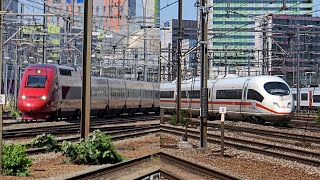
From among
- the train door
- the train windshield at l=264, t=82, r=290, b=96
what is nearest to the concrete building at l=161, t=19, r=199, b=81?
the train door

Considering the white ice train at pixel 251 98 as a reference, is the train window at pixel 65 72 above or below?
above

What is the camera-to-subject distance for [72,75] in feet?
94.7

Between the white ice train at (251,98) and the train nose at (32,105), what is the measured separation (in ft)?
21.9

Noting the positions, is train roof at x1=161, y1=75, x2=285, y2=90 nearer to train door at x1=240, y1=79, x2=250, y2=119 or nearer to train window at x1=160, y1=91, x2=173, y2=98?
train window at x1=160, y1=91, x2=173, y2=98

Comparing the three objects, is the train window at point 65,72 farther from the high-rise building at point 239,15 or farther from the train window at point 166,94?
the high-rise building at point 239,15

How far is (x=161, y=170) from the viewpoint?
11.4 metres

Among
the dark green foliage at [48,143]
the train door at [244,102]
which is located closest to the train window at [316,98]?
the train door at [244,102]

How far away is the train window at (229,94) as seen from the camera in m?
29.0

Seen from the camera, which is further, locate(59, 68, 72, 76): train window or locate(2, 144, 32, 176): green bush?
locate(59, 68, 72, 76): train window

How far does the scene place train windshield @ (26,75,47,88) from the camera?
87.6ft

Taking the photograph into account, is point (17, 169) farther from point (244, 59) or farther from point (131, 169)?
point (244, 59)

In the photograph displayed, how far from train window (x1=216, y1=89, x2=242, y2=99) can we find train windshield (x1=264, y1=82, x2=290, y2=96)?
6.79ft

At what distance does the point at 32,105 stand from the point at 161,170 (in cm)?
1588

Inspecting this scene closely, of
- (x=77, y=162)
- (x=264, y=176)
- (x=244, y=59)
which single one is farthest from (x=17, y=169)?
(x=244, y=59)
